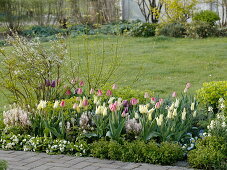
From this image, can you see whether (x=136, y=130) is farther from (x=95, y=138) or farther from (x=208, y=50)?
(x=208, y=50)

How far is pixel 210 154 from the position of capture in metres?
4.89

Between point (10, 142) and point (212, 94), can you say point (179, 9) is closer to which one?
point (212, 94)

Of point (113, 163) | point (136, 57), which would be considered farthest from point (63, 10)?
point (113, 163)

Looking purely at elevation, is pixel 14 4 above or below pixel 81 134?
above

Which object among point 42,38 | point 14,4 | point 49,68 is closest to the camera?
point 49,68

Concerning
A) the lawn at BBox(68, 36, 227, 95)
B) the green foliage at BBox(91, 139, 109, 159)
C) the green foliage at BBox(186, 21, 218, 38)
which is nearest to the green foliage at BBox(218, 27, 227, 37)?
the green foliage at BBox(186, 21, 218, 38)

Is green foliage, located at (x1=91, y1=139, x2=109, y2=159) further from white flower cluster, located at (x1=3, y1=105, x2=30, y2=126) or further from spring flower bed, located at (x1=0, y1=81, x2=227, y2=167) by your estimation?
white flower cluster, located at (x1=3, y1=105, x2=30, y2=126)

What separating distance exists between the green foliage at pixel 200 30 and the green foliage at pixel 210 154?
1093cm

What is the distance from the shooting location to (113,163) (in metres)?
5.11

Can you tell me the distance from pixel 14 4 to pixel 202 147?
1470 centimetres

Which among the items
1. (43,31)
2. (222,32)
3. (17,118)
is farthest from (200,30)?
(17,118)

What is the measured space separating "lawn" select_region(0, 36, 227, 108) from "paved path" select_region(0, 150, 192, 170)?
284 centimetres

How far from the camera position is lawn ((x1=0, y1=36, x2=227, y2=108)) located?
9602mm

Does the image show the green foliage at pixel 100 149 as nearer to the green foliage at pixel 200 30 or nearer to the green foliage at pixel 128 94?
the green foliage at pixel 128 94
